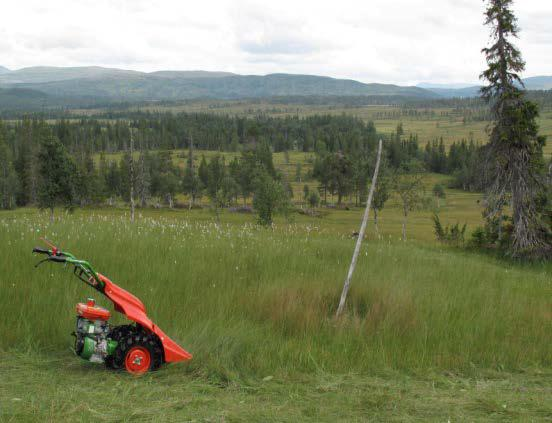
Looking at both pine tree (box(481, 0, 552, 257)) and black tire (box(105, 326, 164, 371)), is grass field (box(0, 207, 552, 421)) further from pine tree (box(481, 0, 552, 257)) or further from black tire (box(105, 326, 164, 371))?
pine tree (box(481, 0, 552, 257))

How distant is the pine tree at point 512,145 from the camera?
69.8 ft

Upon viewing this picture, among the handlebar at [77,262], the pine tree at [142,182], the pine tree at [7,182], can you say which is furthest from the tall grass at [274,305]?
the pine tree at [7,182]

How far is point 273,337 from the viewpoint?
779 centimetres

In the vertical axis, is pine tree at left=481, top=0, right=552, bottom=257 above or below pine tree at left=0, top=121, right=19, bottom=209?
above

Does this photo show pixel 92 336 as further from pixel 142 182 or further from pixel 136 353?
pixel 142 182

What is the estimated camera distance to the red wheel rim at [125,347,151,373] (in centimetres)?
624

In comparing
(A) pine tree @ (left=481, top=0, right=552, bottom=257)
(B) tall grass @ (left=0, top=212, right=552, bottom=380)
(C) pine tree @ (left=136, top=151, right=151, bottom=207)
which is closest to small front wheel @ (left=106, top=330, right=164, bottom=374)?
(B) tall grass @ (left=0, top=212, right=552, bottom=380)

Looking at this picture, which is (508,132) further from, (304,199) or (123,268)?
(304,199)

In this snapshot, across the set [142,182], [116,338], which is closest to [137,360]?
[116,338]

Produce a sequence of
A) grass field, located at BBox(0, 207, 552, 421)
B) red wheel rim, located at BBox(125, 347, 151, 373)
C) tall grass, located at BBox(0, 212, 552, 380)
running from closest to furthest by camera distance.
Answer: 1. grass field, located at BBox(0, 207, 552, 421)
2. red wheel rim, located at BBox(125, 347, 151, 373)
3. tall grass, located at BBox(0, 212, 552, 380)

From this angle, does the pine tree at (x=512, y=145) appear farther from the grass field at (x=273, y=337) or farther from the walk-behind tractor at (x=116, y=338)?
the walk-behind tractor at (x=116, y=338)

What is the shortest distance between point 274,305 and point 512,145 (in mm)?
17340

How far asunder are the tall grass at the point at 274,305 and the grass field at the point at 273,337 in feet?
0.11

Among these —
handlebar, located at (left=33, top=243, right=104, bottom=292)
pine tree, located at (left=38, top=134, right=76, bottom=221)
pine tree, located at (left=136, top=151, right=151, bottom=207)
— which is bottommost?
pine tree, located at (left=136, top=151, right=151, bottom=207)
